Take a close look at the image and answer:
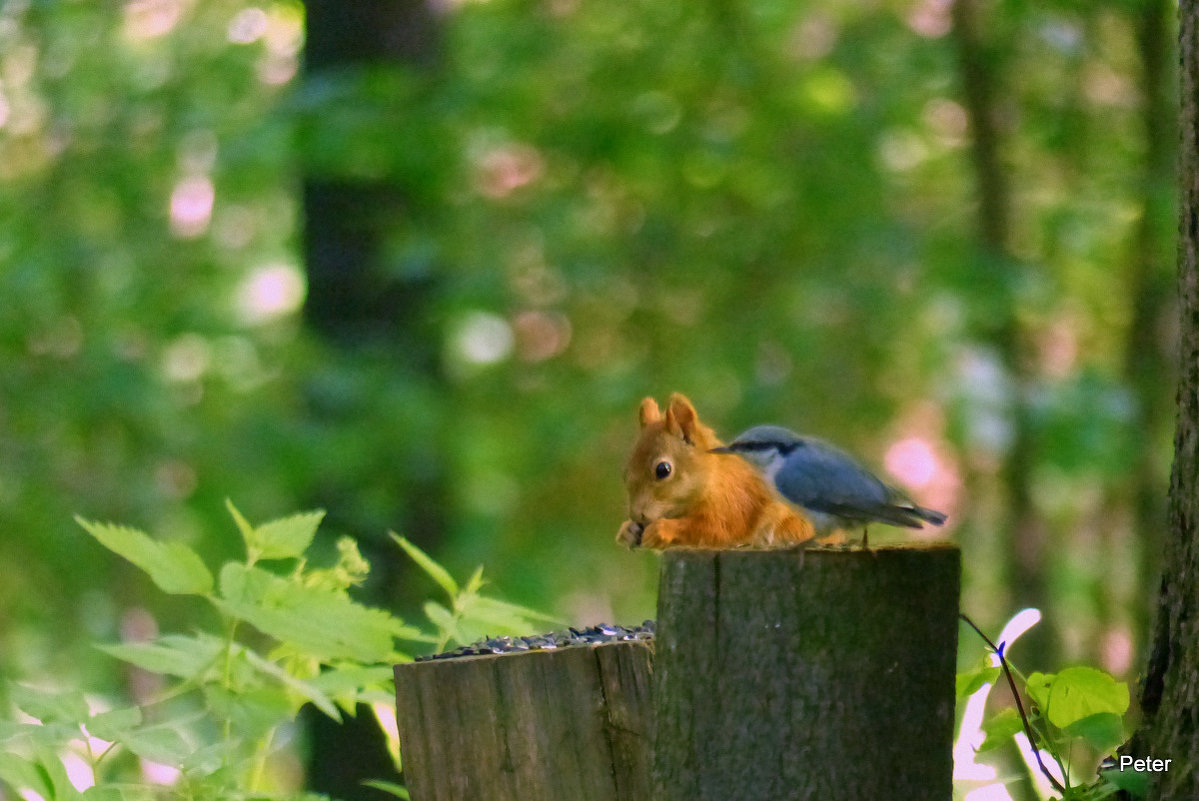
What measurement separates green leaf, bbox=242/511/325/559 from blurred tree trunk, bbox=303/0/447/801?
9.53 ft

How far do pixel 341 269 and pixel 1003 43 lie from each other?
8.06 feet

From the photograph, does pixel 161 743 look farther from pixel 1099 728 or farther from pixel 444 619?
pixel 1099 728

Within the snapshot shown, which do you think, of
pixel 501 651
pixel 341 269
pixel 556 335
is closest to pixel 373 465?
pixel 341 269

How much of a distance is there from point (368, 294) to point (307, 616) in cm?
365

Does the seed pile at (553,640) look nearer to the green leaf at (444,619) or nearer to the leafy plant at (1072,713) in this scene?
the green leaf at (444,619)

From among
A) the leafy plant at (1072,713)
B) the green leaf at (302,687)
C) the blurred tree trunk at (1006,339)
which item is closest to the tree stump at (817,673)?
the leafy plant at (1072,713)

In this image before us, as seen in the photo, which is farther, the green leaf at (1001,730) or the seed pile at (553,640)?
the seed pile at (553,640)

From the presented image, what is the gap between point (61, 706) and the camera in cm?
134

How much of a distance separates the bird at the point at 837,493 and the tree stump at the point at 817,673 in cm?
20

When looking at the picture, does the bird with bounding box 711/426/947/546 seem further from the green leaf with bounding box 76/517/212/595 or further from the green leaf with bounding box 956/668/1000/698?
the green leaf with bounding box 76/517/212/595

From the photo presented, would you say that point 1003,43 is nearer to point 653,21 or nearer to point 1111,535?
point 653,21

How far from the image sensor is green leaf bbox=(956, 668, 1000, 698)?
4.31ft

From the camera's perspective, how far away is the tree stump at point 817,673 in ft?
3.60

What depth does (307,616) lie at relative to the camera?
4.54 ft
